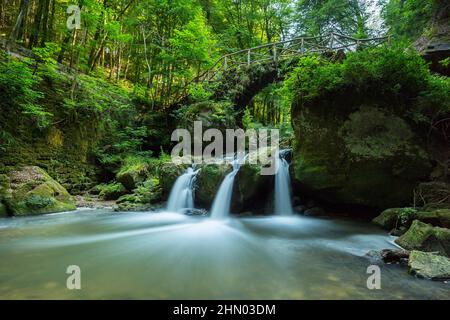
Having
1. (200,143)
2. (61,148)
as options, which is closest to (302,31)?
(200,143)

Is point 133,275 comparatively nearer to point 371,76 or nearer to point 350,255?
point 350,255

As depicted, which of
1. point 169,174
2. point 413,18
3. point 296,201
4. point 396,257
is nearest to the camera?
point 396,257

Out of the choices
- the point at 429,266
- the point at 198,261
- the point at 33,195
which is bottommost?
the point at 198,261

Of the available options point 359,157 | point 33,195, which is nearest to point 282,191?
point 359,157

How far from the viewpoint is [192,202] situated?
27.2ft

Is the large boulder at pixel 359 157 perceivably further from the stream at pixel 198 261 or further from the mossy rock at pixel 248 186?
the mossy rock at pixel 248 186

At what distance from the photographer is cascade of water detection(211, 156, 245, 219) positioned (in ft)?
24.2

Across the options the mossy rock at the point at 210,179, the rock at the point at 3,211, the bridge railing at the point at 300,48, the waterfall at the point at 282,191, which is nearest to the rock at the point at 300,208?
the waterfall at the point at 282,191

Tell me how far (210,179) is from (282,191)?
207 cm

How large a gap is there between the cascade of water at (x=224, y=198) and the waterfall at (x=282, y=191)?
3.91ft

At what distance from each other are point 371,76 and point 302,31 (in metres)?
12.9

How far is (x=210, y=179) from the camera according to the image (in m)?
7.78

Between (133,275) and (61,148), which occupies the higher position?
(61,148)

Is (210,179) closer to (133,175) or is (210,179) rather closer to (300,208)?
(300,208)
